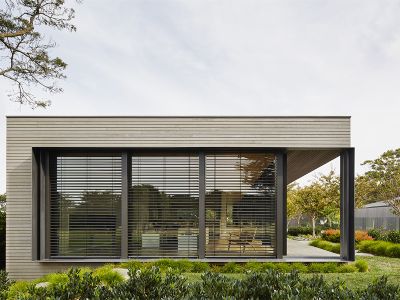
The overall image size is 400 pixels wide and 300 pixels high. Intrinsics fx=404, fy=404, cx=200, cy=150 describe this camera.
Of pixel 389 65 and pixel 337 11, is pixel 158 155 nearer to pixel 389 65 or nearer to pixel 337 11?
pixel 337 11

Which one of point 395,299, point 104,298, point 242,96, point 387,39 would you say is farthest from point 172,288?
point 387,39

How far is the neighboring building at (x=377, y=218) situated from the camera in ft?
89.2

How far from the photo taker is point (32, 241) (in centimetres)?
1005

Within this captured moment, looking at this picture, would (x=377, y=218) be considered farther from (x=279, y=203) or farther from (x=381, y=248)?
(x=279, y=203)

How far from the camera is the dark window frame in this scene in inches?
397

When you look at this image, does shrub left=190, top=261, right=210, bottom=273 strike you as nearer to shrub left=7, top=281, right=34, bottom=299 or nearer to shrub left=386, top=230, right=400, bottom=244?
shrub left=7, top=281, right=34, bottom=299

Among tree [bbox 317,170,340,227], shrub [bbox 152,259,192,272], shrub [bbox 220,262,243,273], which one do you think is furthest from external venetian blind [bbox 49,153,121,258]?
tree [bbox 317,170,340,227]

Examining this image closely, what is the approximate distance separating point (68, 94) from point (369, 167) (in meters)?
25.2

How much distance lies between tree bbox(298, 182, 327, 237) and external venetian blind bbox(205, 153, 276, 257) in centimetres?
1521

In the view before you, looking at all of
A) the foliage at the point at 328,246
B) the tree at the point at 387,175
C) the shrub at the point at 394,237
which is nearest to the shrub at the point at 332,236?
the shrub at the point at 394,237

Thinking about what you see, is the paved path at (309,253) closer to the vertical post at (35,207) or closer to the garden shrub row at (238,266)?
the garden shrub row at (238,266)

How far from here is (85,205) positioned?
10383mm

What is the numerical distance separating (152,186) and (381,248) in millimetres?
9497

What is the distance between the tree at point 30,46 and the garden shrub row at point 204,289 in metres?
9.56
